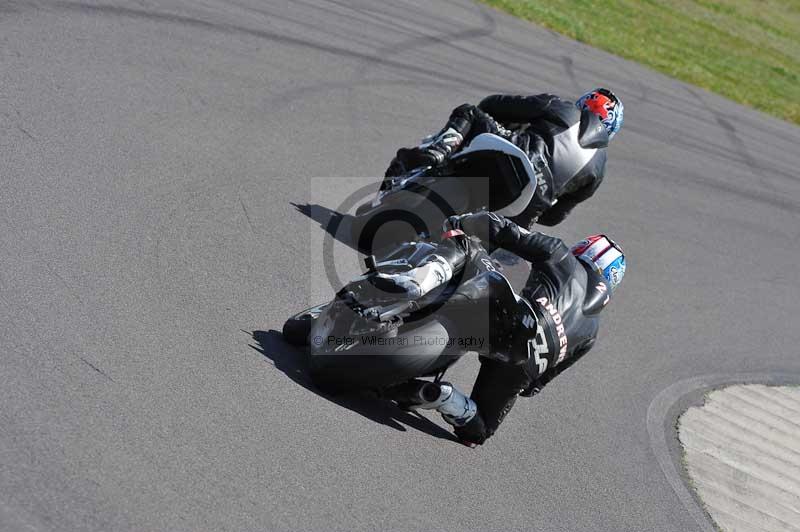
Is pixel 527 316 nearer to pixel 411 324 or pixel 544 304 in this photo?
pixel 544 304

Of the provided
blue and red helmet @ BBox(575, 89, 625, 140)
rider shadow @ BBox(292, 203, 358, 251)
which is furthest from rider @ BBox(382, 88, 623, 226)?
rider shadow @ BBox(292, 203, 358, 251)

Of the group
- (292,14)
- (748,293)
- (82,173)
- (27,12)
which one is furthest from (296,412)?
(292,14)

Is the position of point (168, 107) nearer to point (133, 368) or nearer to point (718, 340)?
point (133, 368)

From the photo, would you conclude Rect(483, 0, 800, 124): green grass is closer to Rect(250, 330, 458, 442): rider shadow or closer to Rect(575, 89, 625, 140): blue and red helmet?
Rect(575, 89, 625, 140): blue and red helmet

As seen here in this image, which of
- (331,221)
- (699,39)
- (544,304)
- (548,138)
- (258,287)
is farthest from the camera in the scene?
(699,39)

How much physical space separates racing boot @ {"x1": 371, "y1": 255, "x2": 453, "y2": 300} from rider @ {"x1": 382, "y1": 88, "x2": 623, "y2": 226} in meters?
2.30

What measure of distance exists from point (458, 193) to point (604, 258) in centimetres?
178

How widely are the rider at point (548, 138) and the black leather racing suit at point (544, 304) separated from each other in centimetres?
175

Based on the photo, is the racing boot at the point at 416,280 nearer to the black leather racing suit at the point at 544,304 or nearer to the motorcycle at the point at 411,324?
the motorcycle at the point at 411,324

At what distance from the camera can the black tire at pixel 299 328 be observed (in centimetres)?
596

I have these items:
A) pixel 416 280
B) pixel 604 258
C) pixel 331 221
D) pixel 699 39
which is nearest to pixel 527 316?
pixel 416 280

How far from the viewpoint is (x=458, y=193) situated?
24.2ft

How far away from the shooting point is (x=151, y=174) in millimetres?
7332

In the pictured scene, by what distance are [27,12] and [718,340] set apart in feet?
23.1
